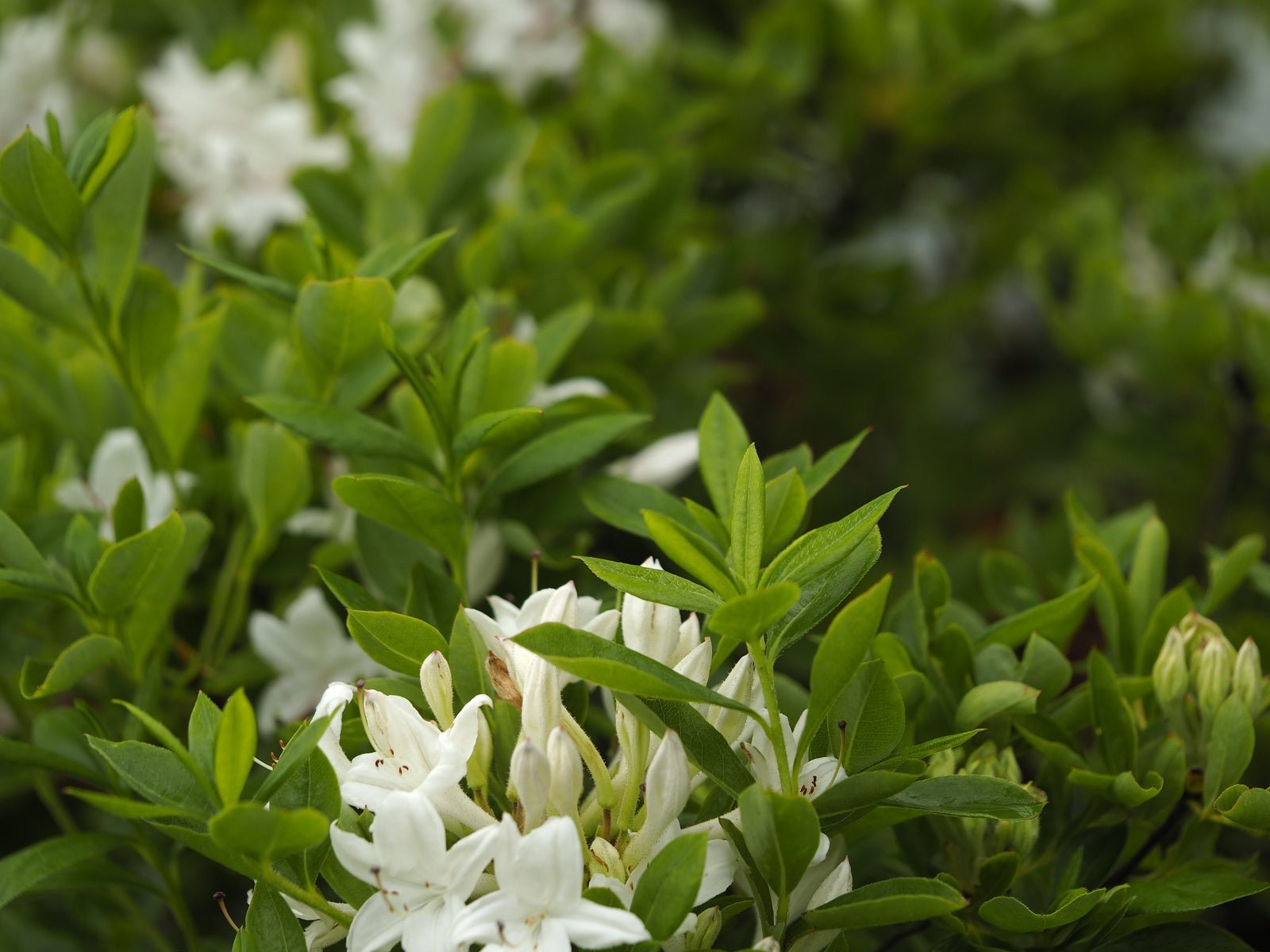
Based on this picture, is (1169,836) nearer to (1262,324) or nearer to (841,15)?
(1262,324)

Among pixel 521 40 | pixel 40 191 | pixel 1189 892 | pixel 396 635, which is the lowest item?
pixel 1189 892

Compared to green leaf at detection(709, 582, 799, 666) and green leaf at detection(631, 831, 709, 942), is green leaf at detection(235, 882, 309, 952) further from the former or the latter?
green leaf at detection(709, 582, 799, 666)

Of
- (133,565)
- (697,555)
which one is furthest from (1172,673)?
(133,565)

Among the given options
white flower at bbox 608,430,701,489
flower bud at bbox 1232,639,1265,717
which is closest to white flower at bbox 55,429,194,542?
white flower at bbox 608,430,701,489

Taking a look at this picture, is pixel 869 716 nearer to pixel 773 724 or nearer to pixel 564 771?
pixel 773 724

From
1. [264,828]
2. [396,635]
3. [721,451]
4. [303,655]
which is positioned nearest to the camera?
[264,828]

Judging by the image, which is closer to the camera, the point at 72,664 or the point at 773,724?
the point at 773,724
